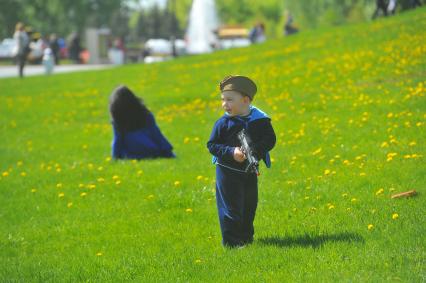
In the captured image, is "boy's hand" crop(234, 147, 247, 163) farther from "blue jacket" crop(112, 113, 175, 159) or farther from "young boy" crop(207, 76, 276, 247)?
"blue jacket" crop(112, 113, 175, 159)

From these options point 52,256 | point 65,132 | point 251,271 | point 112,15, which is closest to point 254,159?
point 251,271

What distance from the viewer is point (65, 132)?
53.9ft

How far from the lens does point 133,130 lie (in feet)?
38.8

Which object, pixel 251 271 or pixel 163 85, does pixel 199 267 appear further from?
pixel 163 85

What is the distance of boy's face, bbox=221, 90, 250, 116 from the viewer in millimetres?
6227

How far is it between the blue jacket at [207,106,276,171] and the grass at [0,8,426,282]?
2.64 feet

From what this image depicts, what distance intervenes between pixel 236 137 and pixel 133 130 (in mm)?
5643

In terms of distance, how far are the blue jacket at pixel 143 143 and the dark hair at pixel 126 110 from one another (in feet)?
0.29

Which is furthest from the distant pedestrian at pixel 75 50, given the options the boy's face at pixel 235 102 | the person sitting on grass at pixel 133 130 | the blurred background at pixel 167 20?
the boy's face at pixel 235 102

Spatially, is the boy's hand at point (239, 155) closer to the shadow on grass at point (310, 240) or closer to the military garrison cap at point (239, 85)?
the military garrison cap at point (239, 85)

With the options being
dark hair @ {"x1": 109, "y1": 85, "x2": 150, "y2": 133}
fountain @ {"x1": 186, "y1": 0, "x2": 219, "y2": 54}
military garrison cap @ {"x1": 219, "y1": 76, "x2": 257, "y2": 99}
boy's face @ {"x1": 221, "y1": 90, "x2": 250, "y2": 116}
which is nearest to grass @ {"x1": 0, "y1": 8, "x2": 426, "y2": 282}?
dark hair @ {"x1": 109, "y1": 85, "x2": 150, "y2": 133}

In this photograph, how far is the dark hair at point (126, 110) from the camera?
37.8ft

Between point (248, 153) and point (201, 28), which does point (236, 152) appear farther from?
point (201, 28)

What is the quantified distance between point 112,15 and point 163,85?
280ft
